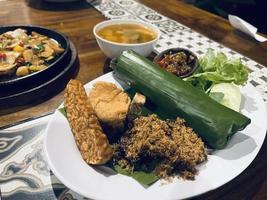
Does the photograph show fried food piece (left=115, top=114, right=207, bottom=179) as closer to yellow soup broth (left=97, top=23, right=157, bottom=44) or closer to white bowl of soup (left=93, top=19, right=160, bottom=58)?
white bowl of soup (left=93, top=19, right=160, bottom=58)

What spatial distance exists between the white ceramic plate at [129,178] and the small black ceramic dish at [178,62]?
458mm

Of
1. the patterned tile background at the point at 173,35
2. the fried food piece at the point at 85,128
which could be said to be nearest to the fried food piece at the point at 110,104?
the fried food piece at the point at 85,128

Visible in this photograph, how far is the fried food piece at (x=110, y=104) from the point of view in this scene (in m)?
1.09

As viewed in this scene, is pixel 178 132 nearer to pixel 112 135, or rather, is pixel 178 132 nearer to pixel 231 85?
pixel 112 135

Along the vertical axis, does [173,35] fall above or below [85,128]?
below

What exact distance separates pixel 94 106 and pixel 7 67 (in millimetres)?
621

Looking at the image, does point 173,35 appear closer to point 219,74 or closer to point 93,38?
point 93,38

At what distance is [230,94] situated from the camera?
1292mm

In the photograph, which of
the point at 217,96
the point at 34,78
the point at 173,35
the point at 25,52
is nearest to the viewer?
the point at 217,96

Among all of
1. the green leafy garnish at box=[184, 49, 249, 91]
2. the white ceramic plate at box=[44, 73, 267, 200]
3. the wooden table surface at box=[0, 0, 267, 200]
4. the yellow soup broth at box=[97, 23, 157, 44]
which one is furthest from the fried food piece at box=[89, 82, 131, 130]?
the yellow soup broth at box=[97, 23, 157, 44]

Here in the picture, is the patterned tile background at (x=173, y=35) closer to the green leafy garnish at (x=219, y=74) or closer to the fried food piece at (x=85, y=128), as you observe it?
the green leafy garnish at (x=219, y=74)

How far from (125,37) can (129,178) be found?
0.98 meters

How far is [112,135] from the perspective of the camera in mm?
1129

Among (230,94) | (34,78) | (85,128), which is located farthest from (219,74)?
(34,78)
